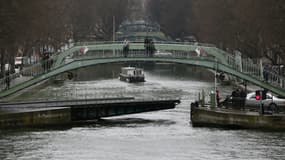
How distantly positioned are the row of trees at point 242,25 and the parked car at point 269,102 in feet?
43.0

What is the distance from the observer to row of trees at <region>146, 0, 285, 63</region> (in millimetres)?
75688

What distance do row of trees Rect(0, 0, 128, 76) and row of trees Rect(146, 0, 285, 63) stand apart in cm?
1697

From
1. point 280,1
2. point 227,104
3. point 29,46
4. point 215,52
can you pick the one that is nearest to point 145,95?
point 215,52

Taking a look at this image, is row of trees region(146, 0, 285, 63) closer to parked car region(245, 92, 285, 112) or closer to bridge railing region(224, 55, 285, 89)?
bridge railing region(224, 55, 285, 89)

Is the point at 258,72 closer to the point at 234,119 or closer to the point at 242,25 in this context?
the point at 234,119

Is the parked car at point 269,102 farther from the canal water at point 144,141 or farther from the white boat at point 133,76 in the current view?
the white boat at point 133,76

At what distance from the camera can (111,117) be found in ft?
217

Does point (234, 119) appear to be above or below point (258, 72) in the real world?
below

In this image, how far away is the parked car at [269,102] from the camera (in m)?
60.0

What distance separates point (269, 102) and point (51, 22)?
207ft

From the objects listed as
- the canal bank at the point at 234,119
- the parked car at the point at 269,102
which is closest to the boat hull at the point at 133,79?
the parked car at the point at 269,102

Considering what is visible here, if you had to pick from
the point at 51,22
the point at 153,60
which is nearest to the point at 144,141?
the point at 153,60

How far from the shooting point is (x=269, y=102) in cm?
6081

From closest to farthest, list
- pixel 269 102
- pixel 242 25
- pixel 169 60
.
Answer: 1. pixel 269 102
2. pixel 169 60
3. pixel 242 25
